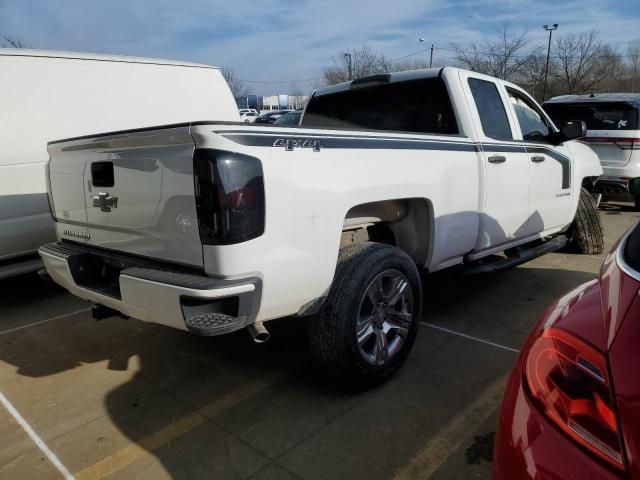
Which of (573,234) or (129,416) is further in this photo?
(573,234)

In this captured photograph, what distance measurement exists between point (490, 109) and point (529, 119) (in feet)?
2.89

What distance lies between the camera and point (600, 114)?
8.39 m

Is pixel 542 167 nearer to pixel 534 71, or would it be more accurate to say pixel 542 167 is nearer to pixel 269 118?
pixel 269 118

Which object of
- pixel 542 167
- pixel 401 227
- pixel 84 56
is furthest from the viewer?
pixel 84 56

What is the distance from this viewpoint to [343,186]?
268cm

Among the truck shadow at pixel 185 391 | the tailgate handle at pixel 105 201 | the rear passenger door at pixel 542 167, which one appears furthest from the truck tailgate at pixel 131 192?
the rear passenger door at pixel 542 167

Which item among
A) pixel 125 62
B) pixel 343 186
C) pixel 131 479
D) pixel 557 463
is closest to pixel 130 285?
pixel 131 479

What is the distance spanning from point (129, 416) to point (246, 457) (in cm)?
83

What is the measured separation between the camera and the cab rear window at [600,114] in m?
8.09

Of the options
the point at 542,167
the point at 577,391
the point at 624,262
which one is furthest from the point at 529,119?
the point at 577,391

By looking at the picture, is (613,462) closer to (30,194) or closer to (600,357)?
(600,357)

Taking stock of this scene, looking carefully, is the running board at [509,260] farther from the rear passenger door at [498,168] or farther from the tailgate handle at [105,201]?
the tailgate handle at [105,201]

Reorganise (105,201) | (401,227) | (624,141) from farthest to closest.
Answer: (624,141) → (401,227) → (105,201)

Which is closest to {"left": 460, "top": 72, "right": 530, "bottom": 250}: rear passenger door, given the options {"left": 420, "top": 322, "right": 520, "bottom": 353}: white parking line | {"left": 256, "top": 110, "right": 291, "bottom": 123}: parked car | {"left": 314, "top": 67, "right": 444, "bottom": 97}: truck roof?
{"left": 314, "top": 67, "right": 444, "bottom": 97}: truck roof
